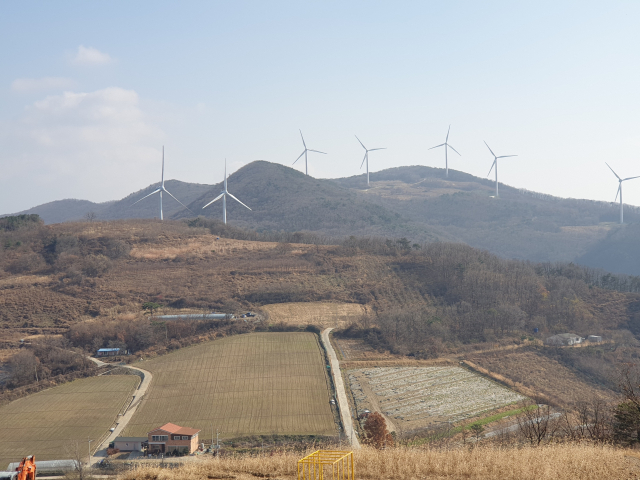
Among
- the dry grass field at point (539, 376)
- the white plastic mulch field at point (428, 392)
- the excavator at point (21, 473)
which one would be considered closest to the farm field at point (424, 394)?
the white plastic mulch field at point (428, 392)

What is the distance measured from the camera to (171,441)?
34969mm

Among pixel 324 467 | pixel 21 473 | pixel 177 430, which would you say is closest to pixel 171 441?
pixel 177 430

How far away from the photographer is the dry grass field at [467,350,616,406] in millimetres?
49656

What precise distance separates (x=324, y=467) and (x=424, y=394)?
3405 cm

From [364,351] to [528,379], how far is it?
52.2 feet

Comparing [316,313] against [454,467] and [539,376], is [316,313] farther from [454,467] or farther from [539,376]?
[454,467]

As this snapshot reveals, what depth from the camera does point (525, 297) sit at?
260 ft

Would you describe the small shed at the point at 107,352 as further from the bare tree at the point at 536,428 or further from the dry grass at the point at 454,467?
the dry grass at the point at 454,467

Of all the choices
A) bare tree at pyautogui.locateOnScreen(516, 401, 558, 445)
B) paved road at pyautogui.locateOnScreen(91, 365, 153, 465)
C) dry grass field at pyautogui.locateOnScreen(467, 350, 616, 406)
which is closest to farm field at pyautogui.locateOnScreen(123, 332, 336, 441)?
paved road at pyautogui.locateOnScreen(91, 365, 153, 465)

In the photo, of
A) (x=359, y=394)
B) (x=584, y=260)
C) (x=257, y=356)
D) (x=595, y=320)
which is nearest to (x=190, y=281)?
(x=257, y=356)

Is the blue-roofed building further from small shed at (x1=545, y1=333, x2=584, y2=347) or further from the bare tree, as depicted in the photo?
small shed at (x1=545, y1=333, x2=584, y2=347)

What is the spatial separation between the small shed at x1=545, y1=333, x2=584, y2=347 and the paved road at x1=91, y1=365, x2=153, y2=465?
44.3m

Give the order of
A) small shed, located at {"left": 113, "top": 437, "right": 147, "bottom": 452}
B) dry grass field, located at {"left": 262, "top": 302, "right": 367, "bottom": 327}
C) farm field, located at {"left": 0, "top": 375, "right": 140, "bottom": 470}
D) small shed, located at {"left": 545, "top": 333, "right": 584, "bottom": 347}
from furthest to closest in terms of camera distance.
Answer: dry grass field, located at {"left": 262, "top": 302, "right": 367, "bottom": 327}, small shed, located at {"left": 545, "top": 333, "right": 584, "bottom": 347}, farm field, located at {"left": 0, "top": 375, "right": 140, "bottom": 470}, small shed, located at {"left": 113, "top": 437, "right": 147, "bottom": 452}

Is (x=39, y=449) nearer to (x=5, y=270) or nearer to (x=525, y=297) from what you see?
(x=5, y=270)
